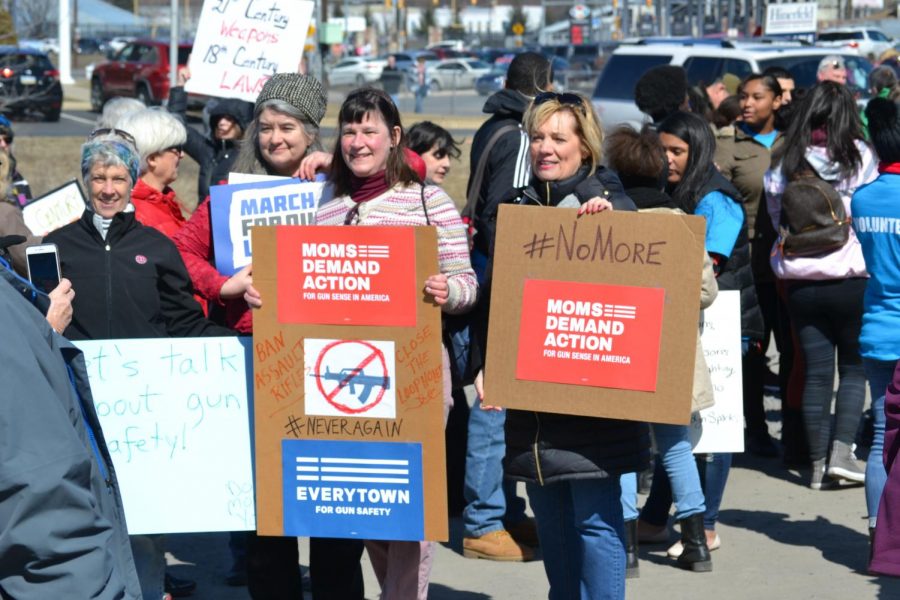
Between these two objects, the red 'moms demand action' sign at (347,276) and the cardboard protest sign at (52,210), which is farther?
the cardboard protest sign at (52,210)

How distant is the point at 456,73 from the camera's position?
51500mm

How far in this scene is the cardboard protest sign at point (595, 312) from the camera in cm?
389

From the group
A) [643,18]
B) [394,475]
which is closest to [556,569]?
[394,475]

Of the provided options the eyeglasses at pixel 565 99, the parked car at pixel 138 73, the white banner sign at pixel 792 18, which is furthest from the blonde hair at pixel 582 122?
the parked car at pixel 138 73

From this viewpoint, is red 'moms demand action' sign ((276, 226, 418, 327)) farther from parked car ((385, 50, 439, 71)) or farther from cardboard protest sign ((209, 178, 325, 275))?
parked car ((385, 50, 439, 71))

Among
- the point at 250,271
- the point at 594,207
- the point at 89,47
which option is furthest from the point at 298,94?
the point at 89,47

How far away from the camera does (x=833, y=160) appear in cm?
635

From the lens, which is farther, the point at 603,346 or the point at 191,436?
the point at 191,436

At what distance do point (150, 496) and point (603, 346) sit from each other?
5.08ft

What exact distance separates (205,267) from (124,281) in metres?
0.32

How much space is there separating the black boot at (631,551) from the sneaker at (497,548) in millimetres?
480

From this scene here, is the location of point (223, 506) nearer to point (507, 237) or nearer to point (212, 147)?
point (507, 237)

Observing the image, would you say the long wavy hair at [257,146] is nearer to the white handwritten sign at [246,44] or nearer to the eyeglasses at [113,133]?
the eyeglasses at [113,133]

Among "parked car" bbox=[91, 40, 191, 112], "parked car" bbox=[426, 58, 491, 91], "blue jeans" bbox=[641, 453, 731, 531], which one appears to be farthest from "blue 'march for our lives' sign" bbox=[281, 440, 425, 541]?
"parked car" bbox=[426, 58, 491, 91]
